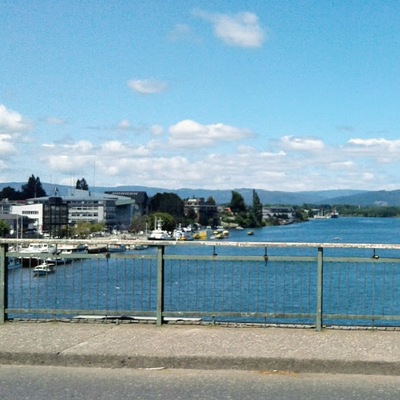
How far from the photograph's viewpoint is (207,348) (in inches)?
312

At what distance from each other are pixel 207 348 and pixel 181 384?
999 mm

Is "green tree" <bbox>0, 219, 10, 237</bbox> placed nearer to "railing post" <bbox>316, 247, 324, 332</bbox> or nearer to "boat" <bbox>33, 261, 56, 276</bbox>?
"boat" <bbox>33, 261, 56, 276</bbox>

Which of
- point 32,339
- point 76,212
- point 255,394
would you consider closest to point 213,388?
point 255,394

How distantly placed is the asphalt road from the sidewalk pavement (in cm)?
11

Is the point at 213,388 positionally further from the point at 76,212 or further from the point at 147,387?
the point at 76,212

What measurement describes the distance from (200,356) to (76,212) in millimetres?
163298

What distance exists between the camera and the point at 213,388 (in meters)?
6.82

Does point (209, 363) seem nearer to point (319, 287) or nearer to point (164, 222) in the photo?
point (319, 287)

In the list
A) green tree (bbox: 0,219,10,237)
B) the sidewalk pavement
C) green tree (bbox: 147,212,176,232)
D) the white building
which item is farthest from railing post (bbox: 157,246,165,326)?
green tree (bbox: 147,212,176,232)

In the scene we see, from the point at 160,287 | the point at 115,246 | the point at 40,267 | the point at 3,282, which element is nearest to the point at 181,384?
the point at 160,287

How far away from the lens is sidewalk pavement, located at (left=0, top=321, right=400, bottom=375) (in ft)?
24.5

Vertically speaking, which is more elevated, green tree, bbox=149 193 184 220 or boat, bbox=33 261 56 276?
green tree, bbox=149 193 184 220

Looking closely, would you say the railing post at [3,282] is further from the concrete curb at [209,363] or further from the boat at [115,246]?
the concrete curb at [209,363]

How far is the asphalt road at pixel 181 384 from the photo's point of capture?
6.58 meters
